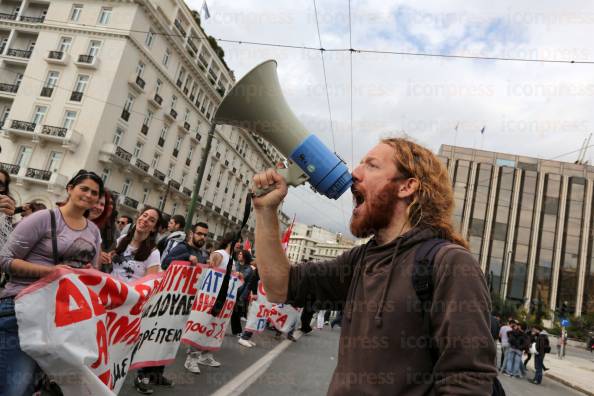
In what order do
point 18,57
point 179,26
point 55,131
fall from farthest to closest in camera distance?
1. point 179,26
2. point 18,57
3. point 55,131

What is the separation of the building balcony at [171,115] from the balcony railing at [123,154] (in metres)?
6.23

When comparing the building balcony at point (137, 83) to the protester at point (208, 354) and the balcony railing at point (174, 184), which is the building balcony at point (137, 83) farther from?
the protester at point (208, 354)

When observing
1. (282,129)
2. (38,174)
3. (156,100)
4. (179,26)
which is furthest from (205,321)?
(179,26)

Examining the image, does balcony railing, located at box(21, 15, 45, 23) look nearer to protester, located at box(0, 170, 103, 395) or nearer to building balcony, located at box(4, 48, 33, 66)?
building balcony, located at box(4, 48, 33, 66)

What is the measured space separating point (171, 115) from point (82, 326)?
3881 centimetres

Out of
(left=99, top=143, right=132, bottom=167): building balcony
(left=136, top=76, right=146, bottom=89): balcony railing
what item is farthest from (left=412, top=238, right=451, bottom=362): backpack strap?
(left=136, top=76, right=146, bottom=89): balcony railing

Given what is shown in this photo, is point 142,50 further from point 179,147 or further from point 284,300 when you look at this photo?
point 284,300

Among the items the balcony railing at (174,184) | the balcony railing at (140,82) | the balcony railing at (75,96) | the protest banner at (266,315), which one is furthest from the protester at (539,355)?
the balcony railing at (174,184)

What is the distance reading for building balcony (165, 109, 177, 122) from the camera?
38716 mm

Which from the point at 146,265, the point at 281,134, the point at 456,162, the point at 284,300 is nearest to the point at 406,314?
the point at 284,300

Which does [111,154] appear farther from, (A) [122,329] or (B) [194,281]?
(A) [122,329]

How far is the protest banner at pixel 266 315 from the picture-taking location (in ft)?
31.5

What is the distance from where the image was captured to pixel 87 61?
31953 millimetres

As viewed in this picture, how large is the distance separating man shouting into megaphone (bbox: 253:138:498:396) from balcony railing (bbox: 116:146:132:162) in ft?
109
